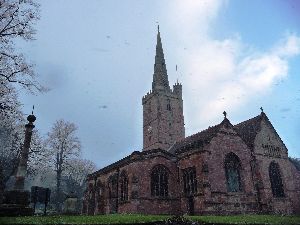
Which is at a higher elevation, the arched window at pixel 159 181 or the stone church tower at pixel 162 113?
the stone church tower at pixel 162 113

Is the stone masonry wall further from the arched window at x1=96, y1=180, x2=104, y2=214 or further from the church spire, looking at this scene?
the church spire

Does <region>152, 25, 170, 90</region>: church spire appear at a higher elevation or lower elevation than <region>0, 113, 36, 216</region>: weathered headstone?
higher

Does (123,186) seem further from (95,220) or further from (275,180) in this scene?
(275,180)

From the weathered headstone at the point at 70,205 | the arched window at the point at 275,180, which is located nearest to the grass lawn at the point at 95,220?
the weathered headstone at the point at 70,205

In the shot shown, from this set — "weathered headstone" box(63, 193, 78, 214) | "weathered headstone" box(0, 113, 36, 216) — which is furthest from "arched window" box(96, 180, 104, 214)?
"weathered headstone" box(0, 113, 36, 216)

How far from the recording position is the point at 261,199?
2828cm

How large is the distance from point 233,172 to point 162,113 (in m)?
32.6

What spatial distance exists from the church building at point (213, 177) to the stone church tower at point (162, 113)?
79.3ft

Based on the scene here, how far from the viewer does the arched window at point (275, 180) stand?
3094 centimetres

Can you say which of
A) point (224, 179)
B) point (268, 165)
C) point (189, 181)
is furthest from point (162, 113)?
point (224, 179)

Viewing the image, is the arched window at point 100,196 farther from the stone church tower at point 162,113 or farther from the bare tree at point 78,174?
the bare tree at point 78,174

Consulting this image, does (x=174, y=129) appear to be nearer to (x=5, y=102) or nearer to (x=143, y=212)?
(x=143, y=212)

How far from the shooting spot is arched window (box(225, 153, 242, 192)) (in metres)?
27.4

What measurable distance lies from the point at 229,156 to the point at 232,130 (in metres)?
2.81
